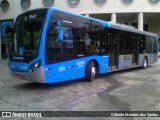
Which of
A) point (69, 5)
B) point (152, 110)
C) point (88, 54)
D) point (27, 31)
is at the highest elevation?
point (69, 5)

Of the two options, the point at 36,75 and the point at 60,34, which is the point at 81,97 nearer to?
the point at 36,75

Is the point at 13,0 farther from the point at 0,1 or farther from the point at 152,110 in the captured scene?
the point at 152,110

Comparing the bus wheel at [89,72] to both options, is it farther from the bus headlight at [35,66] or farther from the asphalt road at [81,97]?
the bus headlight at [35,66]

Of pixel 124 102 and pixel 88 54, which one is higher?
pixel 88 54

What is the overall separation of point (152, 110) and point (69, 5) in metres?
36.6

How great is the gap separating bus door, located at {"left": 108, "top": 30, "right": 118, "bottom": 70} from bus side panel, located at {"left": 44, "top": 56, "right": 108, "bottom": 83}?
167 centimetres

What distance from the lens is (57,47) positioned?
959 cm

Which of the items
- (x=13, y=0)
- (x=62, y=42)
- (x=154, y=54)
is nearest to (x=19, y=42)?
(x=62, y=42)

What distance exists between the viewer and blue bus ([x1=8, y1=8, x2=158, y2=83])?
918cm

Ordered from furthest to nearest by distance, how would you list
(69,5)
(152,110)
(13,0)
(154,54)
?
(13,0) → (69,5) → (154,54) → (152,110)

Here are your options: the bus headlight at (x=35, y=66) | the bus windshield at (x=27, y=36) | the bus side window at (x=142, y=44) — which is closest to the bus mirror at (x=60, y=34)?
the bus windshield at (x=27, y=36)

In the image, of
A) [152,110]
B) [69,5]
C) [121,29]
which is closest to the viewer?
[152,110]

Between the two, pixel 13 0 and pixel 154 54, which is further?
pixel 13 0

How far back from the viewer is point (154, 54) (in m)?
21.8
